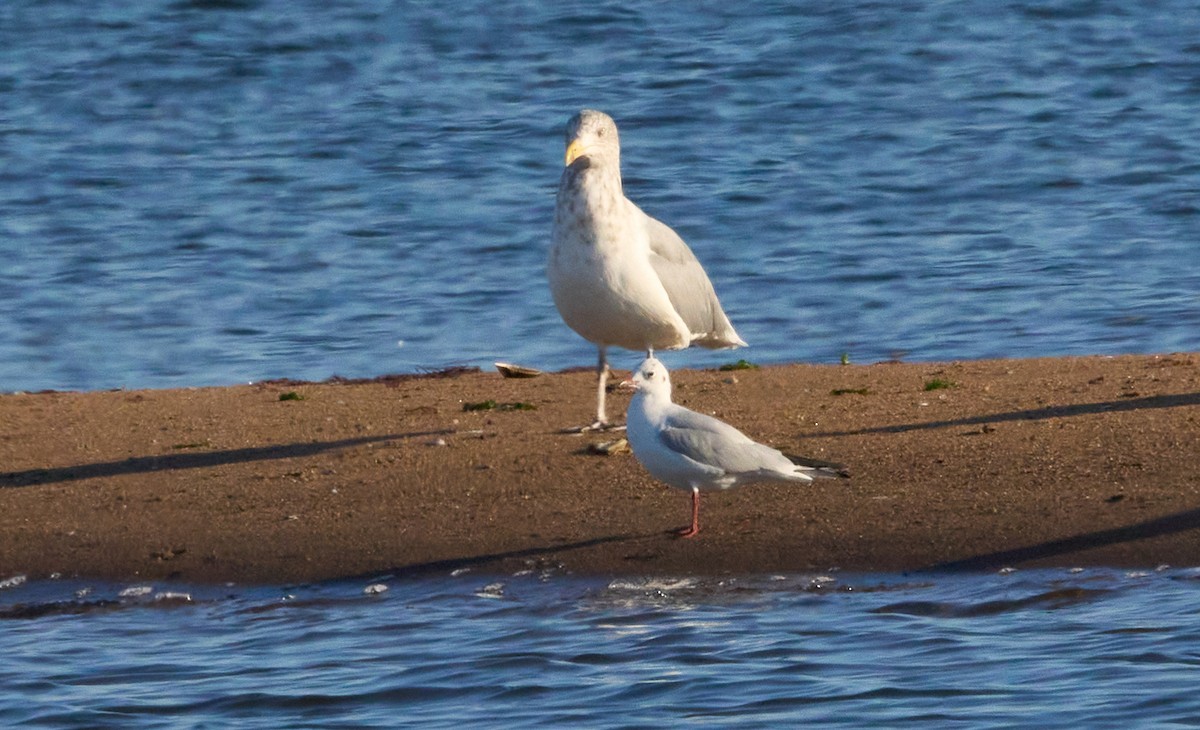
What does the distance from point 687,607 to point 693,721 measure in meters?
1.05

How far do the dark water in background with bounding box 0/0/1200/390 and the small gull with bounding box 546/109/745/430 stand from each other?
303cm

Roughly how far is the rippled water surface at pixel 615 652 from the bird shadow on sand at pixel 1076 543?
106mm

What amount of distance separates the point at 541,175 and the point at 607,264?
32.2 feet

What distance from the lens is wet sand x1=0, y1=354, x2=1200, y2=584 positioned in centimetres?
770

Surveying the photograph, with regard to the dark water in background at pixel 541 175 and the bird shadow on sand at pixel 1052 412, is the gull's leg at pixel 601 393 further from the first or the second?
the dark water in background at pixel 541 175

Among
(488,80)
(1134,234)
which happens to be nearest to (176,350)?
(1134,234)

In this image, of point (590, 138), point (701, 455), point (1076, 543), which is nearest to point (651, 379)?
point (701, 455)

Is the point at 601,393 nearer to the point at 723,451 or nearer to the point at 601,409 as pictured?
the point at 601,409

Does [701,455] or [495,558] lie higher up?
[701,455]

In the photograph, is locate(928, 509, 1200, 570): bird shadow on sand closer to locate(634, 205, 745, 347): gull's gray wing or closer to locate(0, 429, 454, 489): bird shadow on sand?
locate(634, 205, 745, 347): gull's gray wing

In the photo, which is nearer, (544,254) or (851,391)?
(851,391)

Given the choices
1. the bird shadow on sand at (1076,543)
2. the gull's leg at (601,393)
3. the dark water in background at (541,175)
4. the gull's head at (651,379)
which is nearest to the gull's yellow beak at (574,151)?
the gull's leg at (601,393)

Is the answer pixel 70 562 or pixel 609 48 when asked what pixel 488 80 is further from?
pixel 70 562

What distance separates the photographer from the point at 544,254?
16.0 m
